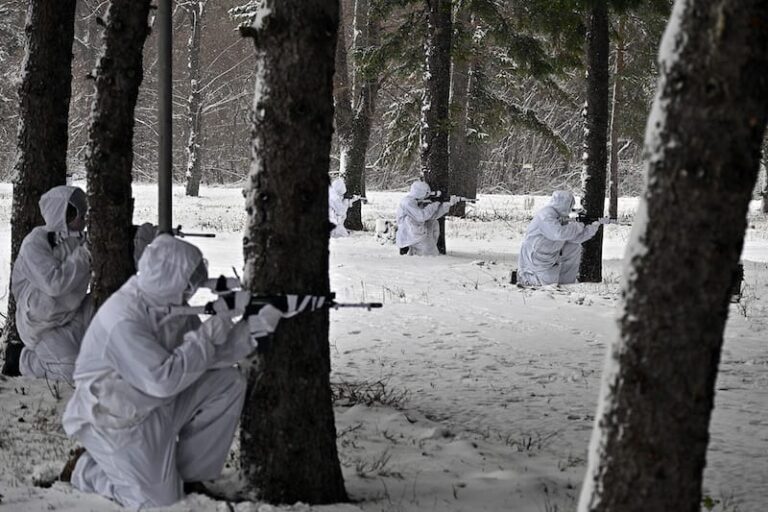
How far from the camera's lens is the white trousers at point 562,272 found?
518 inches

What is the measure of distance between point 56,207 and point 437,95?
978 centimetres

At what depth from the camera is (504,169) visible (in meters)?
46.3

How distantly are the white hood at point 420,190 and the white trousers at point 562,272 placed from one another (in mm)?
Answer: 3226

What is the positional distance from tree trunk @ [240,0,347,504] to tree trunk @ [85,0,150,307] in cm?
217

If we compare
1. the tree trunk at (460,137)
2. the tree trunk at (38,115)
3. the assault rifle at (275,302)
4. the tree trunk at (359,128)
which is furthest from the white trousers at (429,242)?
the assault rifle at (275,302)

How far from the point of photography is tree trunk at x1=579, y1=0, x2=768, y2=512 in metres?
2.84

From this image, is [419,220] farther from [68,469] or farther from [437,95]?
[68,469]

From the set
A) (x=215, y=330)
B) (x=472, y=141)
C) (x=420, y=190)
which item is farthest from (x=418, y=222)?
(x=215, y=330)

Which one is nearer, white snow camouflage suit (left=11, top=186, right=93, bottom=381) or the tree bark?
white snow camouflage suit (left=11, top=186, right=93, bottom=381)

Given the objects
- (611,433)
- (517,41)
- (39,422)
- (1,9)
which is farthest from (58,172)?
(1,9)

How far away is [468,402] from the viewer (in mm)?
7227

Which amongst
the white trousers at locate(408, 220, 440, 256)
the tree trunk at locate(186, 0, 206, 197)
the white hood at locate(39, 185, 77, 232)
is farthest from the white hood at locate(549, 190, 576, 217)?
the tree trunk at locate(186, 0, 206, 197)

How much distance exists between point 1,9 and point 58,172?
698 inches

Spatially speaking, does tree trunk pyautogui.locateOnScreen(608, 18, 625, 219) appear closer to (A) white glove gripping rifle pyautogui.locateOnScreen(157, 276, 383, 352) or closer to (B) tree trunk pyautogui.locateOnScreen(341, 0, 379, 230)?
(B) tree trunk pyautogui.locateOnScreen(341, 0, 379, 230)
